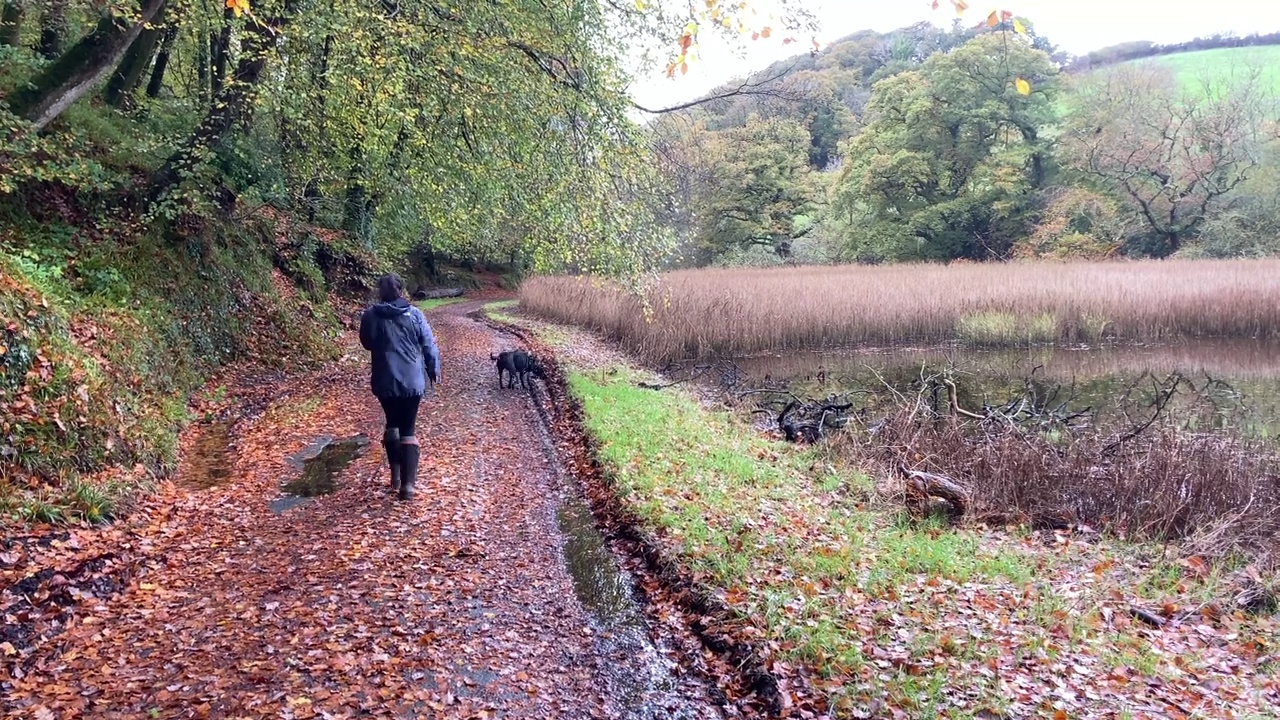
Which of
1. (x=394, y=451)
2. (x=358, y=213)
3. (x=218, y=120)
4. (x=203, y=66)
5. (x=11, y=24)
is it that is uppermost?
(x=203, y=66)

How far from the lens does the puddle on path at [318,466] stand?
643cm

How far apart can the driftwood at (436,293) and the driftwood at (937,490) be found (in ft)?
109

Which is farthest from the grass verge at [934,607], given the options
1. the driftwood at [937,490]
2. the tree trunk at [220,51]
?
the tree trunk at [220,51]

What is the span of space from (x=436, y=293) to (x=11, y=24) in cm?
2924

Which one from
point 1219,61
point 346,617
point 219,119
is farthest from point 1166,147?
point 346,617

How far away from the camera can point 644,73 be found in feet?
40.4

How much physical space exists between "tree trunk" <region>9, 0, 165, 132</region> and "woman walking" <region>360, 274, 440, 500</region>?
226 inches

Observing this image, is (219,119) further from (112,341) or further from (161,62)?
(161,62)

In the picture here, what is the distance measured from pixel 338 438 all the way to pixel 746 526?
5.22m

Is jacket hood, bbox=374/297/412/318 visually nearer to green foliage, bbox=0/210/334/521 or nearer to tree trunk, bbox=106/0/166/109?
green foliage, bbox=0/210/334/521

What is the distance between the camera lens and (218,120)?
35.2 ft

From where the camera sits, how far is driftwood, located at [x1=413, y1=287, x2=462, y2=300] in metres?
37.7

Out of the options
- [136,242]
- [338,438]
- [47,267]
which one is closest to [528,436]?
[338,438]

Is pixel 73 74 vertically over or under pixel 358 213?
over
